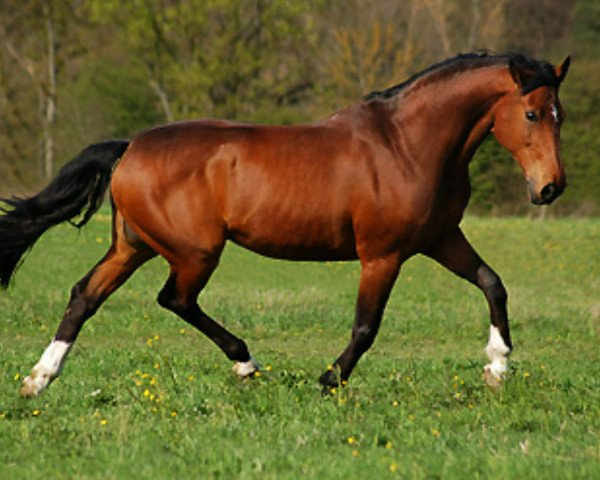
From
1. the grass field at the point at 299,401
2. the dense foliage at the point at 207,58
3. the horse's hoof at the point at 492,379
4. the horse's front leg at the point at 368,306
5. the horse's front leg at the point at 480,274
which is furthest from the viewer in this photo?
the dense foliage at the point at 207,58

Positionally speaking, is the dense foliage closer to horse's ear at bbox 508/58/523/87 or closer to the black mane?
the black mane

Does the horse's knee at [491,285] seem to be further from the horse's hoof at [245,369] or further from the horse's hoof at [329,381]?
the horse's hoof at [245,369]

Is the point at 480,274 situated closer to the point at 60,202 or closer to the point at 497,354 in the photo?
the point at 497,354

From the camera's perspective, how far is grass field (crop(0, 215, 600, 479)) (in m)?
5.91

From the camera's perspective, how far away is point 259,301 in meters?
15.7

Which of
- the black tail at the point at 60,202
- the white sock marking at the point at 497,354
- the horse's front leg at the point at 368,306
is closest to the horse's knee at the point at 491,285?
the white sock marking at the point at 497,354

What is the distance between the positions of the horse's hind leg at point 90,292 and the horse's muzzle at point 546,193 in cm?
261

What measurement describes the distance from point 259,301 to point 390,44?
26.7m

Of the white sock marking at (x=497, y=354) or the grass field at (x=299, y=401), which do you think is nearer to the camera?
the grass field at (x=299, y=401)

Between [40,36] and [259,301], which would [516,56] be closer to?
[259,301]

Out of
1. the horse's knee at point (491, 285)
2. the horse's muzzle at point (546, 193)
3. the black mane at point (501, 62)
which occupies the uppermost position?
the black mane at point (501, 62)

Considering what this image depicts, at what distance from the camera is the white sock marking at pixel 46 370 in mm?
7891

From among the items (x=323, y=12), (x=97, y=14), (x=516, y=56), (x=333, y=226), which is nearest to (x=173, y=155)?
(x=333, y=226)

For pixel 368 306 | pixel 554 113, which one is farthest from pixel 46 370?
pixel 554 113
